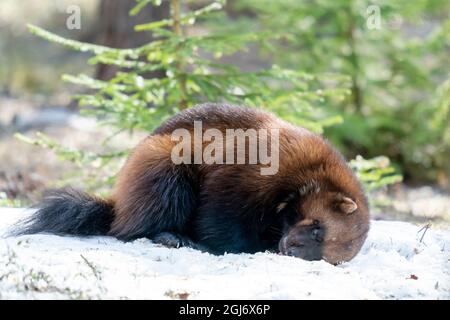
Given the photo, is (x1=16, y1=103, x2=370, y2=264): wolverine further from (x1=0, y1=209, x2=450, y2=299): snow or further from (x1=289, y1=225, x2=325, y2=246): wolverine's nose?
(x1=0, y1=209, x2=450, y2=299): snow

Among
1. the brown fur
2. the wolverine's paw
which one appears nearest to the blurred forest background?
the brown fur

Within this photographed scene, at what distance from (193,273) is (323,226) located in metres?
0.96

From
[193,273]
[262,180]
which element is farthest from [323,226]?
[193,273]

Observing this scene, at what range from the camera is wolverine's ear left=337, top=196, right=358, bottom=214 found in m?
4.73

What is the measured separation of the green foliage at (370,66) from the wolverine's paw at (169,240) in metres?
6.40

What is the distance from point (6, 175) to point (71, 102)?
4.24 meters

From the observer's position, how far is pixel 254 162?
4.92 meters

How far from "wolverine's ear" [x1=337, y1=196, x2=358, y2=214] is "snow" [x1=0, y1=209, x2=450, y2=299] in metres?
0.35

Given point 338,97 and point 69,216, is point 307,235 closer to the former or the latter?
point 69,216

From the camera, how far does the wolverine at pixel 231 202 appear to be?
15.6 feet

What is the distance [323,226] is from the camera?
15.4ft
